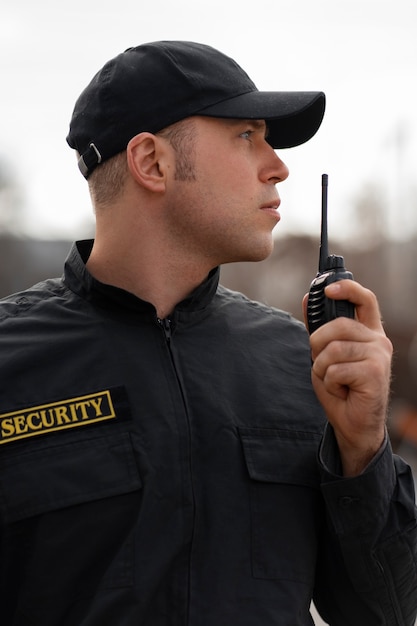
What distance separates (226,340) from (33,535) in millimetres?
746

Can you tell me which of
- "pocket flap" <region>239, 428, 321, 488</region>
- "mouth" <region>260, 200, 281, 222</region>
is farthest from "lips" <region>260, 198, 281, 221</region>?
"pocket flap" <region>239, 428, 321, 488</region>

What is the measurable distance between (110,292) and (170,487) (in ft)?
1.76

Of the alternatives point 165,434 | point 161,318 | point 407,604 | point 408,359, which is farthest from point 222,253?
point 408,359

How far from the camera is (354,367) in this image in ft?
6.43

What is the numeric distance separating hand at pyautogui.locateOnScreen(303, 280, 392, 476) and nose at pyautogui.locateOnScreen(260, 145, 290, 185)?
0.51m

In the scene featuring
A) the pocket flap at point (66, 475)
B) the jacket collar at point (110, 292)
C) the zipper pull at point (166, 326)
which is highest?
the jacket collar at point (110, 292)

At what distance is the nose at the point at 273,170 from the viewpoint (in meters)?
2.39

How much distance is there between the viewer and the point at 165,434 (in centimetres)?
218

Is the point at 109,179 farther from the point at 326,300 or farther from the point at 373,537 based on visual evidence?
the point at 373,537

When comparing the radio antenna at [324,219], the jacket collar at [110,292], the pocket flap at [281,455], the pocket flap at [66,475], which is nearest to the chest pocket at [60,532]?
the pocket flap at [66,475]

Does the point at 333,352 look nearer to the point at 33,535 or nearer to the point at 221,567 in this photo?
the point at 221,567

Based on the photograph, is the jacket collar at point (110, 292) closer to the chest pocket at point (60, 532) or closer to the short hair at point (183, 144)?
the short hair at point (183, 144)

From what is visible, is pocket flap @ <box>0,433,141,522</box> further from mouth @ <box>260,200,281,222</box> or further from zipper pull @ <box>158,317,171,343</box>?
mouth @ <box>260,200,281,222</box>

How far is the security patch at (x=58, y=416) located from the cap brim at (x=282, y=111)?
81cm
